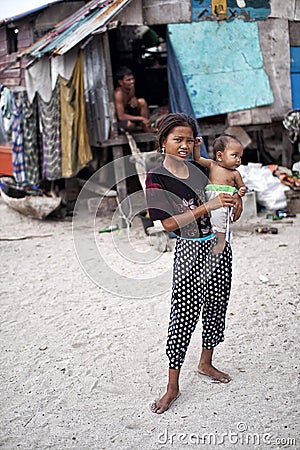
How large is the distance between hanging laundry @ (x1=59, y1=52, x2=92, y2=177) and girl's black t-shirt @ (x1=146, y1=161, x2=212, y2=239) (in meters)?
4.83

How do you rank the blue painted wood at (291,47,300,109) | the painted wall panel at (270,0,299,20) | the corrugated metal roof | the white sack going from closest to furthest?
the corrugated metal roof → the white sack → the painted wall panel at (270,0,299,20) → the blue painted wood at (291,47,300,109)

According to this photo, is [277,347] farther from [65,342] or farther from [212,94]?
[212,94]

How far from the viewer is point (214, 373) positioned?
2.88 m

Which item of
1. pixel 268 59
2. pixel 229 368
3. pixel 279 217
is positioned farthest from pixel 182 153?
pixel 268 59

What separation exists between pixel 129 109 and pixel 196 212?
5.45 metres

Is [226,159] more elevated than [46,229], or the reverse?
[226,159]

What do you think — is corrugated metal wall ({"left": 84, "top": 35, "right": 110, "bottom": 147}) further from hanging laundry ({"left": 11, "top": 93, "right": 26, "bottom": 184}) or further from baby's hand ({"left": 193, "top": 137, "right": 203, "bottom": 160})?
baby's hand ({"left": 193, "top": 137, "right": 203, "bottom": 160})

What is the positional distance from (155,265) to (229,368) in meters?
2.37

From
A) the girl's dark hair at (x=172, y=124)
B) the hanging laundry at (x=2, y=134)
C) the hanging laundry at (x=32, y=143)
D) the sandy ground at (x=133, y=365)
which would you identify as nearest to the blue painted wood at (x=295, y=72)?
the sandy ground at (x=133, y=365)

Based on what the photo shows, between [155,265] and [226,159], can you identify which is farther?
[155,265]

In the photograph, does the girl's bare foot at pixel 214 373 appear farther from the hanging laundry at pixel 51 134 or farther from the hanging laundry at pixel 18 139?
the hanging laundry at pixel 18 139

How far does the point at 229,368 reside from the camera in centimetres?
302
